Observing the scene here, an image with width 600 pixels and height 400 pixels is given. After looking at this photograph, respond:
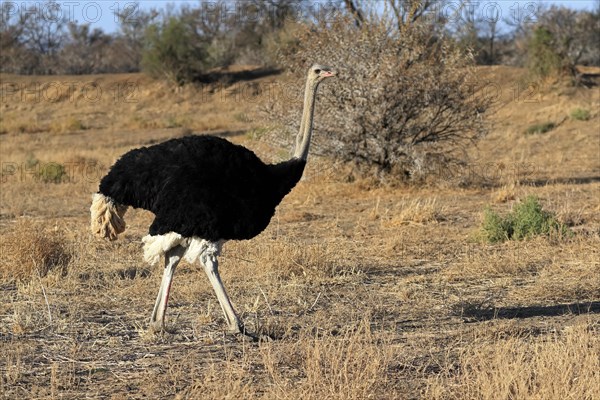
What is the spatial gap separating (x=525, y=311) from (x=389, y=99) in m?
7.25

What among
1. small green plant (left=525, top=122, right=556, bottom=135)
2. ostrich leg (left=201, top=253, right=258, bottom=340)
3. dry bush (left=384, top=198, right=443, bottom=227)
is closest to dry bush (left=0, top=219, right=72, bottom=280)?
ostrich leg (left=201, top=253, right=258, bottom=340)

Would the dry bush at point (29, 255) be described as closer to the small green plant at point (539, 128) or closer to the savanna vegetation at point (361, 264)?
the savanna vegetation at point (361, 264)

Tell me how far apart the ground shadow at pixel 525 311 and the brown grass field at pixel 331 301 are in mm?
14

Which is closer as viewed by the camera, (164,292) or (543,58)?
(164,292)

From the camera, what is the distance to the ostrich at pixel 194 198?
600 centimetres

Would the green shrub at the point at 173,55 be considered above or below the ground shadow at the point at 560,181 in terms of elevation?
above

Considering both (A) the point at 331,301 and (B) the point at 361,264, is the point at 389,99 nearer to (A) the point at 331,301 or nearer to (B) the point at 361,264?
(B) the point at 361,264

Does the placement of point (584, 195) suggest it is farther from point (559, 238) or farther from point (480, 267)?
point (480, 267)

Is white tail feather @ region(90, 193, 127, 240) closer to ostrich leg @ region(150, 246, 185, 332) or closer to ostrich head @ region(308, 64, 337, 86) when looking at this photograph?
ostrich leg @ region(150, 246, 185, 332)

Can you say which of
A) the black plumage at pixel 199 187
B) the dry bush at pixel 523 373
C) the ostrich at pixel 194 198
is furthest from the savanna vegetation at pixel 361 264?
the black plumage at pixel 199 187

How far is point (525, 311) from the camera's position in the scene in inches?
274

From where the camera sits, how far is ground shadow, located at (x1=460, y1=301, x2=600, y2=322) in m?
6.78

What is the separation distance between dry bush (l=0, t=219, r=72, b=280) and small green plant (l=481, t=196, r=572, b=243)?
13.8ft

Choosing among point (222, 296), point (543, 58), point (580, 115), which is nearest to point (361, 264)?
point (222, 296)
